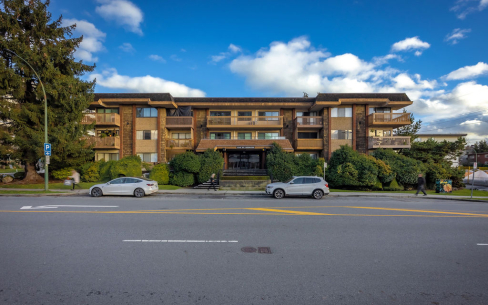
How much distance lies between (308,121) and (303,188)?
15.5 meters

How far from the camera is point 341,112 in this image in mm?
28656

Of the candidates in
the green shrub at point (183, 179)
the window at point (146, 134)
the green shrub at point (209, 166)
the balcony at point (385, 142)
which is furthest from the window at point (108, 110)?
the balcony at point (385, 142)

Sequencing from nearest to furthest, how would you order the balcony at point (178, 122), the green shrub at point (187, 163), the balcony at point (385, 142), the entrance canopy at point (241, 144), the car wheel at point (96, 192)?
the car wheel at point (96, 192) → the green shrub at point (187, 163) → the entrance canopy at point (241, 144) → the balcony at point (385, 142) → the balcony at point (178, 122)

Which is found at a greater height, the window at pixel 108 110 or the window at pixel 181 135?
the window at pixel 108 110

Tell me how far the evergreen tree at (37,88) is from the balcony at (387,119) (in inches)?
1164

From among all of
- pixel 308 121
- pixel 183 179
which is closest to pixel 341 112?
pixel 308 121

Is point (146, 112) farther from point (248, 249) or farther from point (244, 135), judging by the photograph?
point (248, 249)

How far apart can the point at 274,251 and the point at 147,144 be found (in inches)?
1017

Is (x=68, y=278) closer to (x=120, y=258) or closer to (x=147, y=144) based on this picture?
(x=120, y=258)

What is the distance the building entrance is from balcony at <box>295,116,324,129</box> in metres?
6.60

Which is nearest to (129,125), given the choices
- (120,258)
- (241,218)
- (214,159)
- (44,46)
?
(44,46)

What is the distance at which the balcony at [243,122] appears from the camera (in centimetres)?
2802

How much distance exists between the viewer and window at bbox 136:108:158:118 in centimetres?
2814

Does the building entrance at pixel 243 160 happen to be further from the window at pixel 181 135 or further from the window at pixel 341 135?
the window at pixel 341 135
